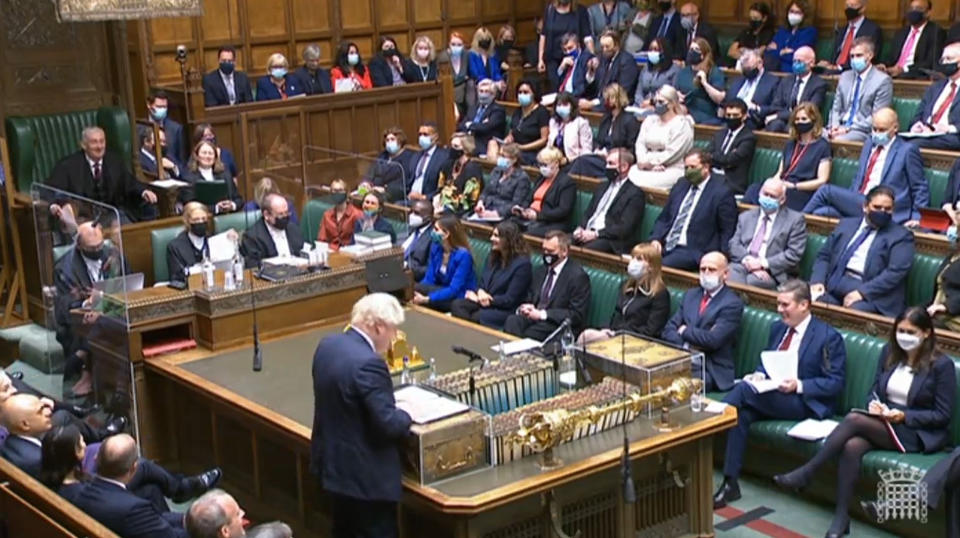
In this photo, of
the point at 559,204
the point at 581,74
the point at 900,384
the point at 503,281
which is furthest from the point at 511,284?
the point at 581,74

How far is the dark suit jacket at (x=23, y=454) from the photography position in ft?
17.2

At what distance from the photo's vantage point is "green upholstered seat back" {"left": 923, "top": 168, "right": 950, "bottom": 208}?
8625 millimetres

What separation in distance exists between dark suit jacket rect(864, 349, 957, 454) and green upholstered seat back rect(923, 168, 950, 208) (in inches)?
111

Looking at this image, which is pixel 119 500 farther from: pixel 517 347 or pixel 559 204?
pixel 559 204

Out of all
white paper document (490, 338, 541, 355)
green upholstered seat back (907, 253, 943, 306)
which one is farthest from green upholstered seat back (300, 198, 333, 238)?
green upholstered seat back (907, 253, 943, 306)

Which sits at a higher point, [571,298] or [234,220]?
[234,220]

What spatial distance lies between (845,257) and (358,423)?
11.6 ft

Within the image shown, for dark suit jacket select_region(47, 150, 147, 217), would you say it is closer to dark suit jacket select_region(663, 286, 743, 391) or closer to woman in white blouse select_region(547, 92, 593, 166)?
woman in white blouse select_region(547, 92, 593, 166)

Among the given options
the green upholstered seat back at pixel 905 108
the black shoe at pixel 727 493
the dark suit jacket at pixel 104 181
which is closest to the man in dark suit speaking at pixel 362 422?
the black shoe at pixel 727 493

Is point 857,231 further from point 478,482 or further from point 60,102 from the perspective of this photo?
point 60,102

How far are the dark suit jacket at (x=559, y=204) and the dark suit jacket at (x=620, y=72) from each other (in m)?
2.43

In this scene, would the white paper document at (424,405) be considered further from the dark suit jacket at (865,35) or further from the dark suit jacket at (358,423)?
the dark suit jacket at (865,35)

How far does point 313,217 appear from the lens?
9625 mm

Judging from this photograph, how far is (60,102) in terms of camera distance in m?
9.64
